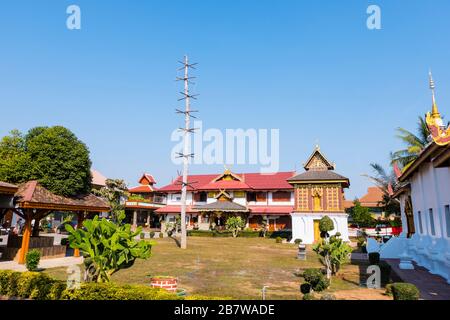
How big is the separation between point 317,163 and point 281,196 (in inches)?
348

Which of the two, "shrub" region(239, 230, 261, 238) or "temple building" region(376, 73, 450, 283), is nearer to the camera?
"temple building" region(376, 73, 450, 283)

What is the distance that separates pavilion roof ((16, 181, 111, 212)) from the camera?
16.8 metres

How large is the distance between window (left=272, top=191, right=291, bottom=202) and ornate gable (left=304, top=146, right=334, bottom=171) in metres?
7.53

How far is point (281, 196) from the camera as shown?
41.9 meters

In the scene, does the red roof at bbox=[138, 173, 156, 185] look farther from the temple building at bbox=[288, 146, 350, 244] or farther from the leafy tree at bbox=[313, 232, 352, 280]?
the leafy tree at bbox=[313, 232, 352, 280]

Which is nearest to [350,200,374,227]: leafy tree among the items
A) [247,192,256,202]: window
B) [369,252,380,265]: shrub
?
[247,192,256,202]: window

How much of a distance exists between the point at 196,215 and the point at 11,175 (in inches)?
1122

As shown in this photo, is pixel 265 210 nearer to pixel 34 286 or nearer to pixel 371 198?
pixel 34 286

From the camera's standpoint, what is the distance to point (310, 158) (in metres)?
34.9

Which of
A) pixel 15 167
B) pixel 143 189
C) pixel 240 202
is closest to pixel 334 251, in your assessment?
pixel 15 167

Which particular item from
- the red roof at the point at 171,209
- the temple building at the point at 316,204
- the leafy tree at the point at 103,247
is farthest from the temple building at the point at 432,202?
the red roof at the point at 171,209

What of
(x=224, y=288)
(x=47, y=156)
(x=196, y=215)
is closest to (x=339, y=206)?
(x=196, y=215)
